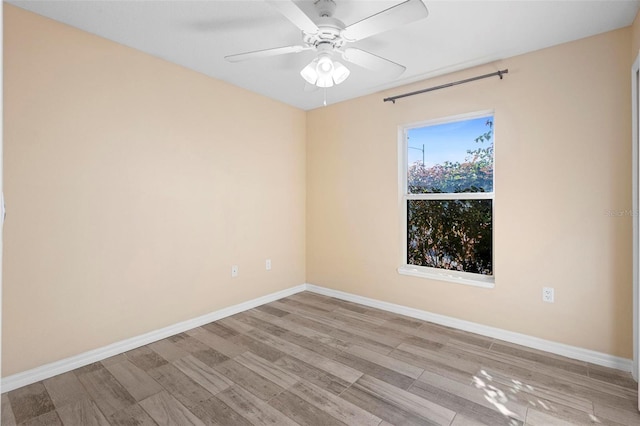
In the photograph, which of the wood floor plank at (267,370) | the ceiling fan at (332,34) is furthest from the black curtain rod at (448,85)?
the wood floor plank at (267,370)

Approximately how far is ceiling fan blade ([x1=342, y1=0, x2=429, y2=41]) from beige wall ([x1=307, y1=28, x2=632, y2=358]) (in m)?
1.64

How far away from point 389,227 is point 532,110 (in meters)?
1.67

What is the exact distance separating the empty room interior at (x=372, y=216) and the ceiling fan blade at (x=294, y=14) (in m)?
0.02

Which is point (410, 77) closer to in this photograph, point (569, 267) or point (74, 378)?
point (569, 267)

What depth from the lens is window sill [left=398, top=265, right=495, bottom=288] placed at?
3134 mm

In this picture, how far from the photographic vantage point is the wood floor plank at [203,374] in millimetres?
2309

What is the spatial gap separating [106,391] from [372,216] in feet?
9.19

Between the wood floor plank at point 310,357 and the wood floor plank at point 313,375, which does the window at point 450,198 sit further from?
the wood floor plank at point 313,375

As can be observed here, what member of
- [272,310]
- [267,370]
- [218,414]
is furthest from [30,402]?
[272,310]

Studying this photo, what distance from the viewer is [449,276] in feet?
11.0

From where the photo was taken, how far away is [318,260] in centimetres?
441

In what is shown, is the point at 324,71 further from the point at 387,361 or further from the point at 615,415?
the point at 615,415


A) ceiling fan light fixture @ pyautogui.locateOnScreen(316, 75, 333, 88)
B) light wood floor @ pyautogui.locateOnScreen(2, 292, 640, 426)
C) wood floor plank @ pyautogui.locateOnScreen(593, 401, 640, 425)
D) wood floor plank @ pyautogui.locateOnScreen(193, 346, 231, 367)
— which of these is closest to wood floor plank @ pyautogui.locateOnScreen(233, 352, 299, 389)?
light wood floor @ pyautogui.locateOnScreen(2, 292, 640, 426)

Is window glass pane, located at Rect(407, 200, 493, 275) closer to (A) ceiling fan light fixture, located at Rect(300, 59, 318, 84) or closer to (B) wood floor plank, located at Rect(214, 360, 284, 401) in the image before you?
(A) ceiling fan light fixture, located at Rect(300, 59, 318, 84)
